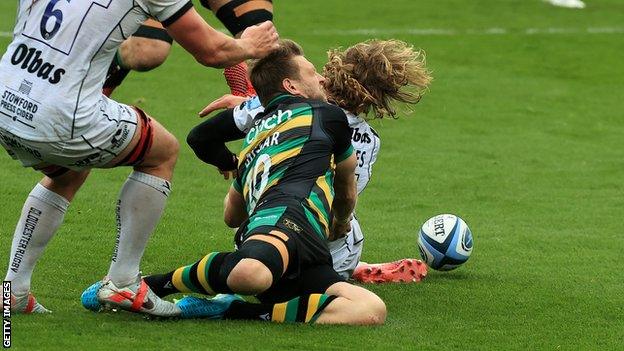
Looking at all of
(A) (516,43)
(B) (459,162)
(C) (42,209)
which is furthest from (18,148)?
(A) (516,43)

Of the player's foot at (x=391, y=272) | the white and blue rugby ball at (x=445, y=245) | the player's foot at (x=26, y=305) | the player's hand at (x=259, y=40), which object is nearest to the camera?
the player's hand at (x=259, y=40)

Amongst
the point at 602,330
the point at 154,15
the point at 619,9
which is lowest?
the point at 619,9


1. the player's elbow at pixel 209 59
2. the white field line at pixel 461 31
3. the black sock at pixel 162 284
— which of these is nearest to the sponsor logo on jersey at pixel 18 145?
the player's elbow at pixel 209 59

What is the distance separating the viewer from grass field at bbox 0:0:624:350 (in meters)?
5.50

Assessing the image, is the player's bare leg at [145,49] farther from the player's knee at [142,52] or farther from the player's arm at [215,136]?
the player's arm at [215,136]

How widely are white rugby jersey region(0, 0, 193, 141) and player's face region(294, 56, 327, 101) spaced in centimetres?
95

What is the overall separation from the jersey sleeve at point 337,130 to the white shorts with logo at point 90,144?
0.90 m

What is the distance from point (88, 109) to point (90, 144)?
150 millimetres

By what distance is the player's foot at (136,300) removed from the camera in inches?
221

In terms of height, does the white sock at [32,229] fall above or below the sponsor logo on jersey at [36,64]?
below

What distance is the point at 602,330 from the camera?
18.9ft

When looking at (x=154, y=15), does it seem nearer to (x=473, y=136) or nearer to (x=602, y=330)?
(x=602, y=330)

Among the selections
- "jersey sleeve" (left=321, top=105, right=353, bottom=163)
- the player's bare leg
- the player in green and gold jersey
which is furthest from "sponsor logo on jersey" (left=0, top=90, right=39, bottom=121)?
the player's bare leg

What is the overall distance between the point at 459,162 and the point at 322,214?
17.0 ft
